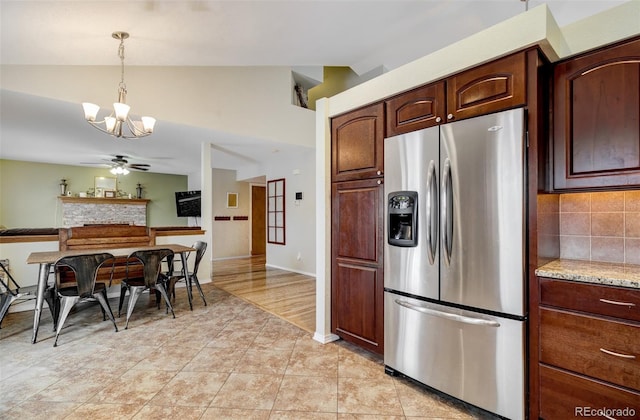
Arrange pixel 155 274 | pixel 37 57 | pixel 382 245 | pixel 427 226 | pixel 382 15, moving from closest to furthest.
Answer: pixel 427 226
pixel 382 245
pixel 382 15
pixel 37 57
pixel 155 274

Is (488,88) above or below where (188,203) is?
above

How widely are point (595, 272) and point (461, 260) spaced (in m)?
0.61

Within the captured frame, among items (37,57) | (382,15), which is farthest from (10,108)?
(382,15)

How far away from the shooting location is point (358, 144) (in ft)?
8.26

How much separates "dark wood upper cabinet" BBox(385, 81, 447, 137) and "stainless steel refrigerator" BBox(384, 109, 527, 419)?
0.32 feet

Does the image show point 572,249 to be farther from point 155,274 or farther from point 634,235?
point 155,274

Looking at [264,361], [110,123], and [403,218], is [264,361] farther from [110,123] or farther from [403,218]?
[110,123]

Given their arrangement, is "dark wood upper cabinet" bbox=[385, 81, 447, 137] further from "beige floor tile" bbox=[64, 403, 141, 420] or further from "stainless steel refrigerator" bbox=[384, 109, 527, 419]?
"beige floor tile" bbox=[64, 403, 141, 420]

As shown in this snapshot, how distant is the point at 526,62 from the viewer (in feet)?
5.29

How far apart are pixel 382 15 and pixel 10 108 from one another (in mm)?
4277

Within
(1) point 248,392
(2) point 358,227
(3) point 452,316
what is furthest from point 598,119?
(1) point 248,392

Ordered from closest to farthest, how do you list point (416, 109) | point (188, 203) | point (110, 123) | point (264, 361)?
1. point (416, 109)
2. point (264, 361)
3. point (110, 123)
4. point (188, 203)

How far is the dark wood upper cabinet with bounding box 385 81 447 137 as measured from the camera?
1.97m

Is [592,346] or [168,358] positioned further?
[168,358]
